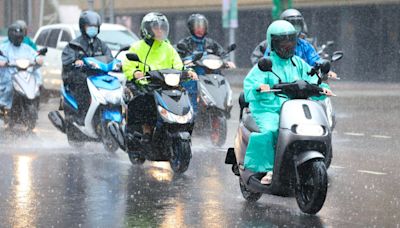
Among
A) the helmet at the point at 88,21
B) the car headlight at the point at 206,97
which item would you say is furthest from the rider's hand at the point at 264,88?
the car headlight at the point at 206,97

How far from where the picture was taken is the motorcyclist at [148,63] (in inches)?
466

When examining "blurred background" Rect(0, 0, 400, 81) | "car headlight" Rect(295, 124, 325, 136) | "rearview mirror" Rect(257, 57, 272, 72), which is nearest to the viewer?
"car headlight" Rect(295, 124, 325, 136)

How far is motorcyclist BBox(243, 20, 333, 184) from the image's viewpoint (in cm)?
884

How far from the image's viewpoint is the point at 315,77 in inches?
374

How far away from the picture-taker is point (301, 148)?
28.1ft

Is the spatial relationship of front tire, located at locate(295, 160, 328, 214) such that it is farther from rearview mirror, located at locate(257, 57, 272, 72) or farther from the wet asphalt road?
rearview mirror, located at locate(257, 57, 272, 72)

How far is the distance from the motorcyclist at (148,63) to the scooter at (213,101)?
2.60 m

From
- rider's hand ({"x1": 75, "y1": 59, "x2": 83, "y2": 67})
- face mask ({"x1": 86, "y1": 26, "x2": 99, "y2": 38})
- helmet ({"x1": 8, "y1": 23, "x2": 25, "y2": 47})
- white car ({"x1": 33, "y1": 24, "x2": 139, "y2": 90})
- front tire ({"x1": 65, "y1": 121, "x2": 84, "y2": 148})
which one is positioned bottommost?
white car ({"x1": 33, "y1": 24, "x2": 139, "y2": 90})

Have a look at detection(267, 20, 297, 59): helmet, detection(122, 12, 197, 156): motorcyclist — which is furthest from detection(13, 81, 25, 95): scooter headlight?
detection(267, 20, 297, 59): helmet

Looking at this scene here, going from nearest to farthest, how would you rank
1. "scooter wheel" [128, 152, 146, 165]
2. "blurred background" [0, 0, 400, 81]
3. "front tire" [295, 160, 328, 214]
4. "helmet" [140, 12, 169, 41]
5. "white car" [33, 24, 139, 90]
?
"front tire" [295, 160, 328, 214] → "helmet" [140, 12, 169, 41] → "scooter wheel" [128, 152, 146, 165] → "white car" [33, 24, 139, 90] → "blurred background" [0, 0, 400, 81]

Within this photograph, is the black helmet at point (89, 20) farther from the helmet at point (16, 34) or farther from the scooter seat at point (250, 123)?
the scooter seat at point (250, 123)

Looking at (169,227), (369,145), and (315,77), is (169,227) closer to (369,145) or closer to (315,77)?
(315,77)

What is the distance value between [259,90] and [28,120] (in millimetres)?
8238

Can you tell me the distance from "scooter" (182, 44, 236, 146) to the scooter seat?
519cm
